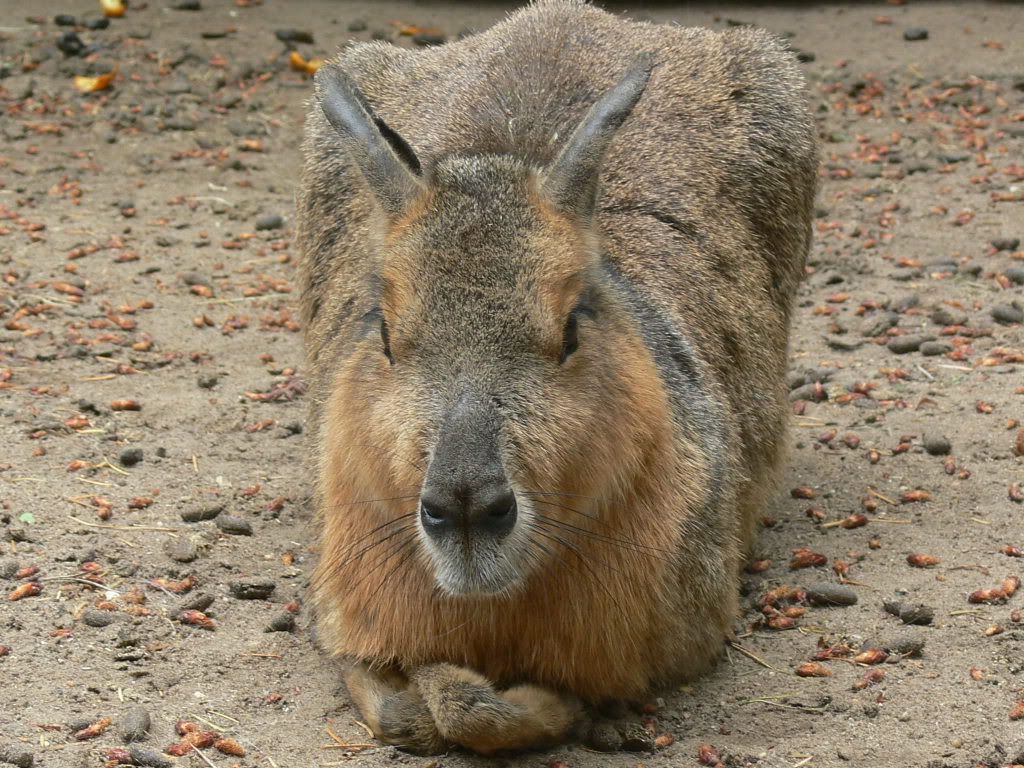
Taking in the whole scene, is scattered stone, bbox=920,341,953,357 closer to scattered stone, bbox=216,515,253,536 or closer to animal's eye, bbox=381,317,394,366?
scattered stone, bbox=216,515,253,536

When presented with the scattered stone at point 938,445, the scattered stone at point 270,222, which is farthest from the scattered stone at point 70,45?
the scattered stone at point 938,445

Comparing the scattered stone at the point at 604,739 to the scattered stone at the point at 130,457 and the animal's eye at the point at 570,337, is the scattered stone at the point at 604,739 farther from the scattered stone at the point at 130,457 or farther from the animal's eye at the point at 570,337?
the scattered stone at the point at 130,457

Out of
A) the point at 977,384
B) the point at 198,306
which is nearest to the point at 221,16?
the point at 198,306

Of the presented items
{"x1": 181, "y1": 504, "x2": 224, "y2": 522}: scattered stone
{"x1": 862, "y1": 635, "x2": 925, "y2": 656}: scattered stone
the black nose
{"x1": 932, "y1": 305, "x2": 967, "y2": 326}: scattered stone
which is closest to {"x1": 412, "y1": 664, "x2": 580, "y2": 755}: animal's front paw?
the black nose

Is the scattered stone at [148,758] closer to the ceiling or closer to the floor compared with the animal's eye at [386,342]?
closer to the floor

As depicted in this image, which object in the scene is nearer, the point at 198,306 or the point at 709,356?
the point at 709,356

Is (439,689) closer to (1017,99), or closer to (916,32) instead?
(1017,99)
